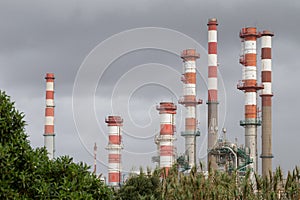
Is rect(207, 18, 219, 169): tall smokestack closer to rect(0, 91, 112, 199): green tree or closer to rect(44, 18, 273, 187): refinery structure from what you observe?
rect(44, 18, 273, 187): refinery structure

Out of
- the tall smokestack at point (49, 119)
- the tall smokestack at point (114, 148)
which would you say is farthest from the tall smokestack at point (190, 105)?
the tall smokestack at point (49, 119)

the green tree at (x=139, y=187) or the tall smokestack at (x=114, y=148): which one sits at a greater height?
the tall smokestack at (x=114, y=148)

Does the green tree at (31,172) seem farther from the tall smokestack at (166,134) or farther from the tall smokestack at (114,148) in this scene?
the tall smokestack at (114,148)

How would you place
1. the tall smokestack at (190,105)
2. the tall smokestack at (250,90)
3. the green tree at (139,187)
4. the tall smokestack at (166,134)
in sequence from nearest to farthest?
the green tree at (139,187) < the tall smokestack at (250,90) < the tall smokestack at (166,134) < the tall smokestack at (190,105)

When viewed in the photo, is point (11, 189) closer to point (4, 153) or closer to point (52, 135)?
point (4, 153)

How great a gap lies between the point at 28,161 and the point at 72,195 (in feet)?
2.73

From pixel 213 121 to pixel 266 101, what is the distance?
5.86m

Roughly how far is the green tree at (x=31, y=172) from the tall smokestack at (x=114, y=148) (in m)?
56.7

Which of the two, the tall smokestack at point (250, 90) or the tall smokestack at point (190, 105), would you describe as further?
the tall smokestack at point (190, 105)

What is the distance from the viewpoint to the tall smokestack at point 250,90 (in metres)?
55.8

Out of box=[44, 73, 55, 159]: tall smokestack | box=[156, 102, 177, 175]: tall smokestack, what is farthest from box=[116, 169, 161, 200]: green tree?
box=[44, 73, 55, 159]: tall smokestack

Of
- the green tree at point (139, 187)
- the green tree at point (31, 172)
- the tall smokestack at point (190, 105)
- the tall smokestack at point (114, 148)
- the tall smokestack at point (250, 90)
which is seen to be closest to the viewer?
the green tree at point (31, 172)

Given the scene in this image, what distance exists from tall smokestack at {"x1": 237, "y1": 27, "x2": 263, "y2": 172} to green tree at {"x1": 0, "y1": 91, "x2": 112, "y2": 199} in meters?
46.7

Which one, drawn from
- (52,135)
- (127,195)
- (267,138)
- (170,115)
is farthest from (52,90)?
(127,195)
